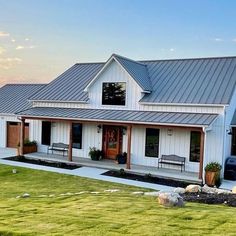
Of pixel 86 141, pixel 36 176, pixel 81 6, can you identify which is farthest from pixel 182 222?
pixel 81 6

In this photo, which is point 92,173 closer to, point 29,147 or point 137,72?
point 29,147

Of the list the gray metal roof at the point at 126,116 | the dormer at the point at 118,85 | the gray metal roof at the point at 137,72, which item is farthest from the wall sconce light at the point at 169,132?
the gray metal roof at the point at 137,72

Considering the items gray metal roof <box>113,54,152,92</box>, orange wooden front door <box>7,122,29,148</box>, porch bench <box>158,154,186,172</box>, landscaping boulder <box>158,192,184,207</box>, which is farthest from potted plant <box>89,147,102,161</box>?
landscaping boulder <box>158,192,184,207</box>

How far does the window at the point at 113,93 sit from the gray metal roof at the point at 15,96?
7.99 meters

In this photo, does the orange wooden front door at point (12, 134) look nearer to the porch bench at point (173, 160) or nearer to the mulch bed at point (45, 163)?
the mulch bed at point (45, 163)

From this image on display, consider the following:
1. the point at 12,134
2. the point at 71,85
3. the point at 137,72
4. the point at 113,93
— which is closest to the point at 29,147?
the point at 12,134

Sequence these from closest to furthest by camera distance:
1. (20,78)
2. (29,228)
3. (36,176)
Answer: (29,228), (36,176), (20,78)

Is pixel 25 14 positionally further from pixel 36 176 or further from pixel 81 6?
pixel 36 176

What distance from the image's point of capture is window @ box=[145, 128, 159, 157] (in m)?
19.5

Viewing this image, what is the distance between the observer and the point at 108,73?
842 inches

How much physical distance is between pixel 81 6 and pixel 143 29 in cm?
571

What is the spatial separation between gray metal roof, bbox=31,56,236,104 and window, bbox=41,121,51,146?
1.78 m

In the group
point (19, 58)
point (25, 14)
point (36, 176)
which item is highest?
point (25, 14)

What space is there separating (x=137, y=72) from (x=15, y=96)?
12.7m
